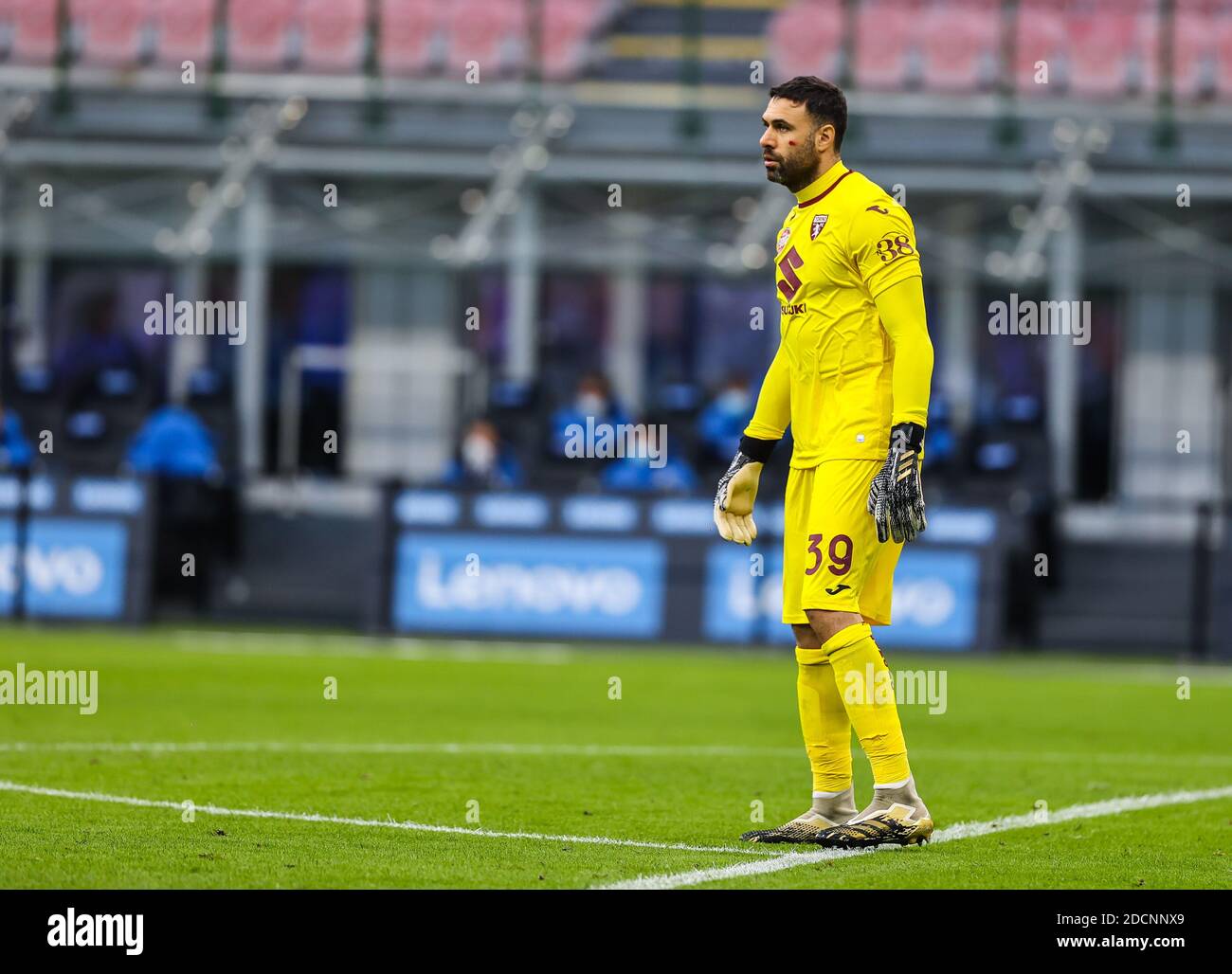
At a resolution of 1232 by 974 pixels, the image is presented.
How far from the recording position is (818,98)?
6.93m

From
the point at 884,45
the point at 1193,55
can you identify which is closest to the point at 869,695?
the point at 884,45

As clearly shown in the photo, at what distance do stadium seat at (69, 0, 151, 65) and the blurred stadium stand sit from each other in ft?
0.18

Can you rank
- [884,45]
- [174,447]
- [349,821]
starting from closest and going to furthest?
[349,821]
[174,447]
[884,45]

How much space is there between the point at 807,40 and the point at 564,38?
3.12 m

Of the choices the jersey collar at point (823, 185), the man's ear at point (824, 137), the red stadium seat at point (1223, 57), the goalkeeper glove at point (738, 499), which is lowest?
the goalkeeper glove at point (738, 499)

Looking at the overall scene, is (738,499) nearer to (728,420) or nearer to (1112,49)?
(728,420)

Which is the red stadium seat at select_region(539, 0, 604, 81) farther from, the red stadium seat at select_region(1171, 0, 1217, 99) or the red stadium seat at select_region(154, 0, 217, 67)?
the red stadium seat at select_region(1171, 0, 1217, 99)

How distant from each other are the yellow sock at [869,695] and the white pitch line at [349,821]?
52cm

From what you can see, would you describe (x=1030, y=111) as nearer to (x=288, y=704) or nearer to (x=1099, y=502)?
(x=1099, y=502)

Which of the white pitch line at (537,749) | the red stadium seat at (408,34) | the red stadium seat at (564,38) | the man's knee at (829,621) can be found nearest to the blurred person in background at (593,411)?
the red stadium seat at (564,38)

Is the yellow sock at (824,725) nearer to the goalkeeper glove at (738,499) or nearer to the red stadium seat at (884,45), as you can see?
the goalkeeper glove at (738,499)

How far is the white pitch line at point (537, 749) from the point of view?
9.48m

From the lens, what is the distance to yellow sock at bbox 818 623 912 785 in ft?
22.1
